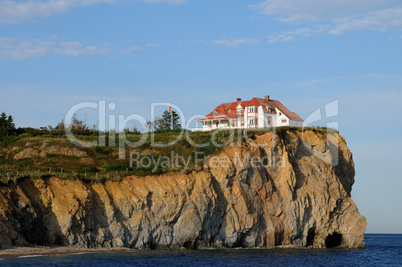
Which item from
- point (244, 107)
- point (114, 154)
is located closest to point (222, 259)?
point (114, 154)

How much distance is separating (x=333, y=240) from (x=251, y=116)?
68.7 feet

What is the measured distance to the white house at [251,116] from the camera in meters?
77.6

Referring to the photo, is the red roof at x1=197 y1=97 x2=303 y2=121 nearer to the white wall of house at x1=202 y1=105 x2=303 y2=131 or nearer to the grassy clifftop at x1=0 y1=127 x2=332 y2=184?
the white wall of house at x1=202 y1=105 x2=303 y2=131

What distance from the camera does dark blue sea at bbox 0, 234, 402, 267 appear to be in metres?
43.8

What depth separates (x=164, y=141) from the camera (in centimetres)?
7181

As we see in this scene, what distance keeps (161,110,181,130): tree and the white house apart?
1022 inches

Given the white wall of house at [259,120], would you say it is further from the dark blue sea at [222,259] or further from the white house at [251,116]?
the dark blue sea at [222,259]

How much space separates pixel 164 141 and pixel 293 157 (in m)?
17.2

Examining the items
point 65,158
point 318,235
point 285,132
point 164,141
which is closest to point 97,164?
point 65,158

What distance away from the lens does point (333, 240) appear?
69.1 metres

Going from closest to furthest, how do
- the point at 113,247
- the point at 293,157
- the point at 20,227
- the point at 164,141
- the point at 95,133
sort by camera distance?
the point at 20,227
the point at 113,247
the point at 293,157
the point at 164,141
the point at 95,133

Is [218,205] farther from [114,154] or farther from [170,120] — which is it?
[170,120]

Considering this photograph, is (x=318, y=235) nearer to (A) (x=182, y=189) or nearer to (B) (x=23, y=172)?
(A) (x=182, y=189)

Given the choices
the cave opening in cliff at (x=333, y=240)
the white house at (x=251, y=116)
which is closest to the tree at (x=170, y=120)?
the white house at (x=251, y=116)
